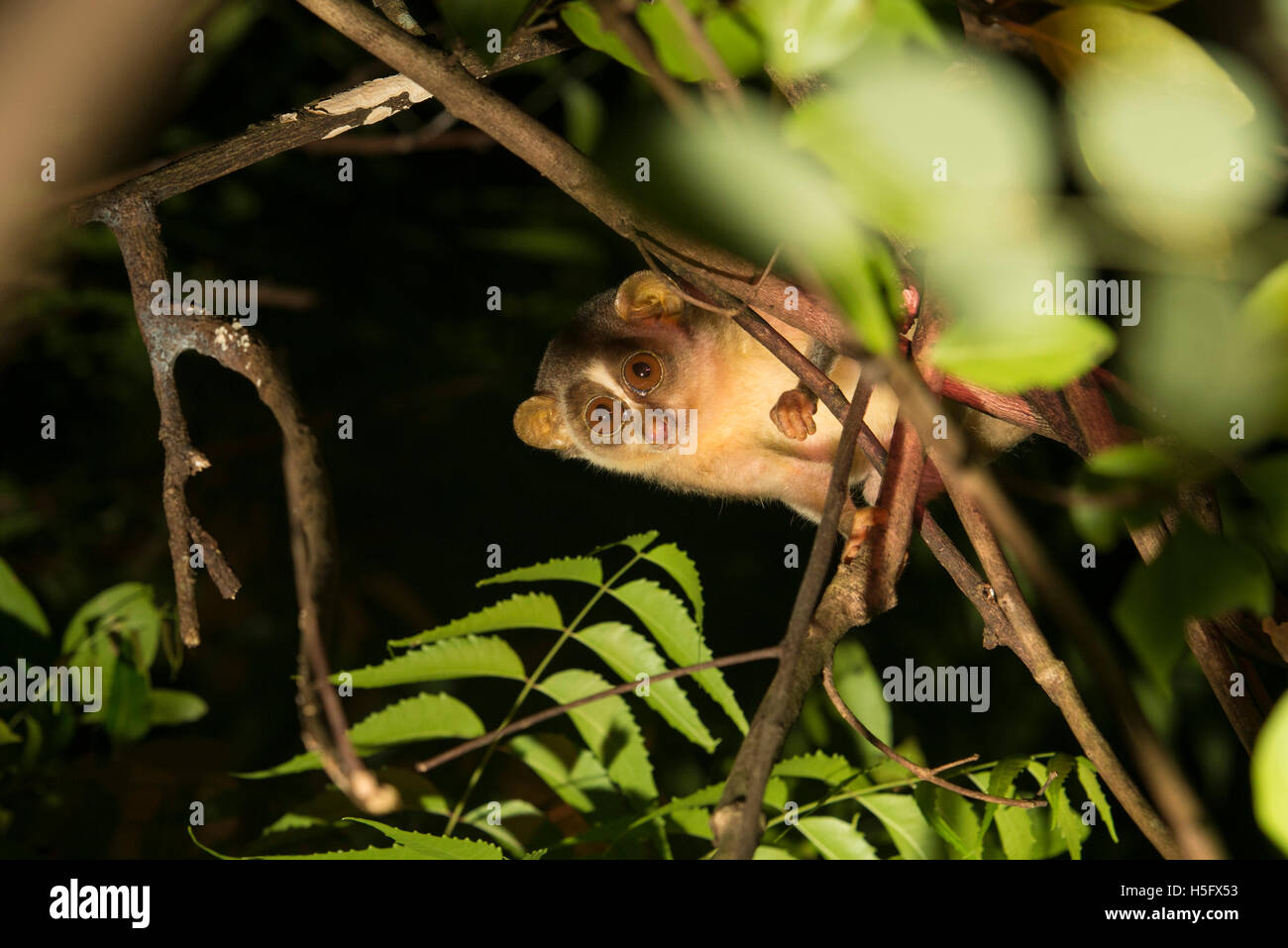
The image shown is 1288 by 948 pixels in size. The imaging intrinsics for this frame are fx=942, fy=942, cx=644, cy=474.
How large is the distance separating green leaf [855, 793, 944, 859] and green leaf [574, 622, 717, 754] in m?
0.31

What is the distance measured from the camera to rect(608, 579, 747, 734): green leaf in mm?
1656

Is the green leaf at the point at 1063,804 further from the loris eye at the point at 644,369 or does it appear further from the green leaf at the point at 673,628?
the loris eye at the point at 644,369

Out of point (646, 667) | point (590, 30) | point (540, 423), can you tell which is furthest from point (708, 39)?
point (540, 423)

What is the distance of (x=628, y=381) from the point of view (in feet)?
8.48

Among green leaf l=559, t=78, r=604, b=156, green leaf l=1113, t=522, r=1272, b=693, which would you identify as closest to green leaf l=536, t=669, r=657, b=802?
green leaf l=1113, t=522, r=1272, b=693

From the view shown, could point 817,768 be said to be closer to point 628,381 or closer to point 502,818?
point 502,818

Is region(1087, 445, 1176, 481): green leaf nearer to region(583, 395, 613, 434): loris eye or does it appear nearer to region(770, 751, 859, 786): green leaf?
region(770, 751, 859, 786): green leaf

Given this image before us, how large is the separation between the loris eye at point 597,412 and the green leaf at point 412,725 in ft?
3.59

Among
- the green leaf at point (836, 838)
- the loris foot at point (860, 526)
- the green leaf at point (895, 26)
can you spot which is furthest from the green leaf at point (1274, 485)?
the green leaf at point (836, 838)

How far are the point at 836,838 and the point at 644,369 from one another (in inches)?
53.6

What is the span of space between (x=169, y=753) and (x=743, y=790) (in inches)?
95.4

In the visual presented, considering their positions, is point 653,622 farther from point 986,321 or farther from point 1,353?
point 1,353

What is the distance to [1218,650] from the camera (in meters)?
1.13
